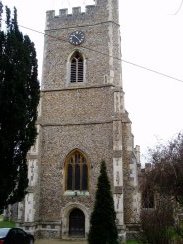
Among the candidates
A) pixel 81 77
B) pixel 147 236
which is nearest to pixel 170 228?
pixel 147 236

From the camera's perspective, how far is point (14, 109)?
1076 cm

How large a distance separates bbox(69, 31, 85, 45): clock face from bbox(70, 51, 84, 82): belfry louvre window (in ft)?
2.67

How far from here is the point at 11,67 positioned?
1103 cm

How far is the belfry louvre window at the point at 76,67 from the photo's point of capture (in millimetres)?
21766

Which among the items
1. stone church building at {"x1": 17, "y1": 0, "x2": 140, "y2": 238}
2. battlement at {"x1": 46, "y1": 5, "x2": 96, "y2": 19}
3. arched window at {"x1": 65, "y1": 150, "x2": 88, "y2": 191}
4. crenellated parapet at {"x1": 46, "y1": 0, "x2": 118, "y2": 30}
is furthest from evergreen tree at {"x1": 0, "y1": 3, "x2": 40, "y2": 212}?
battlement at {"x1": 46, "y1": 5, "x2": 96, "y2": 19}

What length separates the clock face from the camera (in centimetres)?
2241

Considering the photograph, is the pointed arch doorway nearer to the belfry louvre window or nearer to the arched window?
the arched window

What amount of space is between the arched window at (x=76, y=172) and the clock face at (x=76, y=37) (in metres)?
8.19

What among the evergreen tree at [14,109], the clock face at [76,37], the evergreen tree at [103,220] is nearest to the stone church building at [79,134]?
the clock face at [76,37]

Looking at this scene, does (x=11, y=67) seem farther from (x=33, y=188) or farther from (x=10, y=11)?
(x=33, y=188)

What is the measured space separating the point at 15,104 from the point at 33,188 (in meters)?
8.74

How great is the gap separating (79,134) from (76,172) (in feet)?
7.94

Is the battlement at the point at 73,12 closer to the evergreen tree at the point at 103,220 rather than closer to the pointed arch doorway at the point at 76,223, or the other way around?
the evergreen tree at the point at 103,220

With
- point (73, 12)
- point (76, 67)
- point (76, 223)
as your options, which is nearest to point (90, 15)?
point (73, 12)
